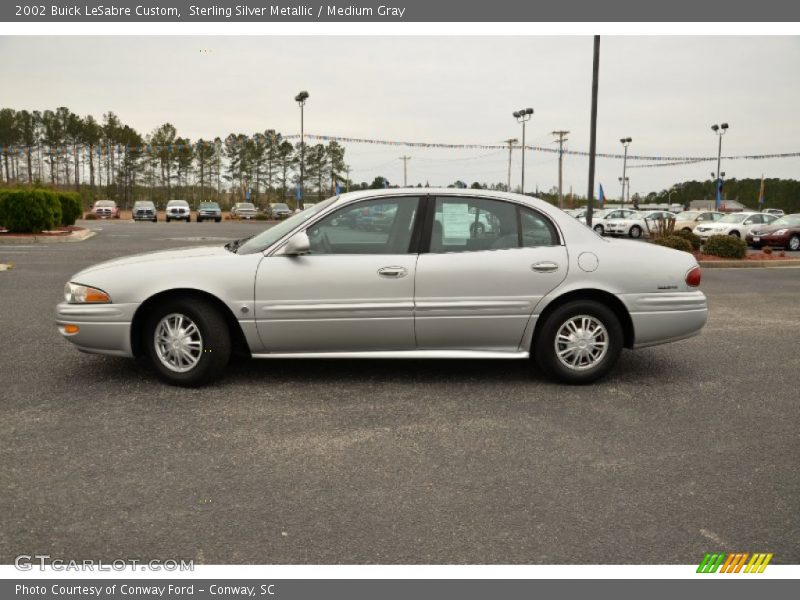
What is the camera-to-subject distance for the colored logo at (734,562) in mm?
2947

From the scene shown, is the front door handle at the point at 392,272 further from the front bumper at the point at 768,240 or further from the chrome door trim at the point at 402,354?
the front bumper at the point at 768,240

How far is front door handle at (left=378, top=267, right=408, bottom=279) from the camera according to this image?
559cm

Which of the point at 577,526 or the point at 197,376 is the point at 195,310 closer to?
the point at 197,376

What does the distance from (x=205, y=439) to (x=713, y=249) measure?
18.0 meters

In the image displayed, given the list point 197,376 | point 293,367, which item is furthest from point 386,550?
point 293,367

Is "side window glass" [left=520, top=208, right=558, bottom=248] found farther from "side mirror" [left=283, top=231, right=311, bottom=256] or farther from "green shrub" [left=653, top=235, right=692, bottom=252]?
"green shrub" [left=653, top=235, right=692, bottom=252]

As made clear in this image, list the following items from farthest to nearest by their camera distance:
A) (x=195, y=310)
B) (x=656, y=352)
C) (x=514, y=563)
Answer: (x=656, y=352) < (x=195, y=310) < (x=514, y=563)

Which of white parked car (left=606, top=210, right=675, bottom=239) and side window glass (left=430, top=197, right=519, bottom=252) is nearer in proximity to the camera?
side window glass (left=430, top=197, right=519, bottom=252)

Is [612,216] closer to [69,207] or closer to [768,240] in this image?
[768,240]

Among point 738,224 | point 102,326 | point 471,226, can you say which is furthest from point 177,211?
point 471,226

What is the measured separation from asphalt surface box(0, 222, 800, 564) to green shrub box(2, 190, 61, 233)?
20.5 meters

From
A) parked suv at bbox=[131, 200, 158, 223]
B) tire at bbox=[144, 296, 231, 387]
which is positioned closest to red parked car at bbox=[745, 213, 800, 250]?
tire at bbox=[144, 296, 231, 387]

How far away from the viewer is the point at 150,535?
3164 millimetres

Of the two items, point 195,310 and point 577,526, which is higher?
point 195,310
